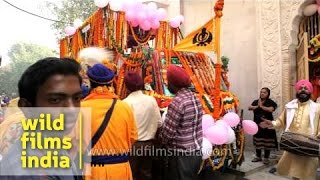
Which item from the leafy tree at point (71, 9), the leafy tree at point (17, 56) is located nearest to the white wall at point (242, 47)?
the leafy tree at point (71, 9)

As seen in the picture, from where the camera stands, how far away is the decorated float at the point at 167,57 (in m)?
4.43

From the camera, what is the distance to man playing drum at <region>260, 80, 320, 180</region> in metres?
4.38

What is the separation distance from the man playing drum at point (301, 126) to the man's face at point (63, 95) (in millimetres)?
3818

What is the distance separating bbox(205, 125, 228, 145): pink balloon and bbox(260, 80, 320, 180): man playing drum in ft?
3.29

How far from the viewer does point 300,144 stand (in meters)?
4.27

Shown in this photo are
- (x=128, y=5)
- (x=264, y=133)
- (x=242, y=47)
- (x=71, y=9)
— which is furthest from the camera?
(x=71, y=9)

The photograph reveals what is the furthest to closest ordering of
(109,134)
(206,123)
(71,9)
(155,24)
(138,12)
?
(71,9) → (155,24) → (138,12) → (206,123) → (109,134)

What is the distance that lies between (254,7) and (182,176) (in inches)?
210

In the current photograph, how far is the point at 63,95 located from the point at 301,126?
13.3 feet

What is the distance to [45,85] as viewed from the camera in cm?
116

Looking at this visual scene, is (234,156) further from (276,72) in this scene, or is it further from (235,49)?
(235,49)

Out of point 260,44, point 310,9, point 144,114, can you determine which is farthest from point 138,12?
point 310,9

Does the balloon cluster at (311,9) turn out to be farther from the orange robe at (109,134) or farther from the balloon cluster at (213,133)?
the orange robe at (109,134)

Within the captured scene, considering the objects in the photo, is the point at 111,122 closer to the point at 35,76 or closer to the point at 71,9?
the point at 35,76
